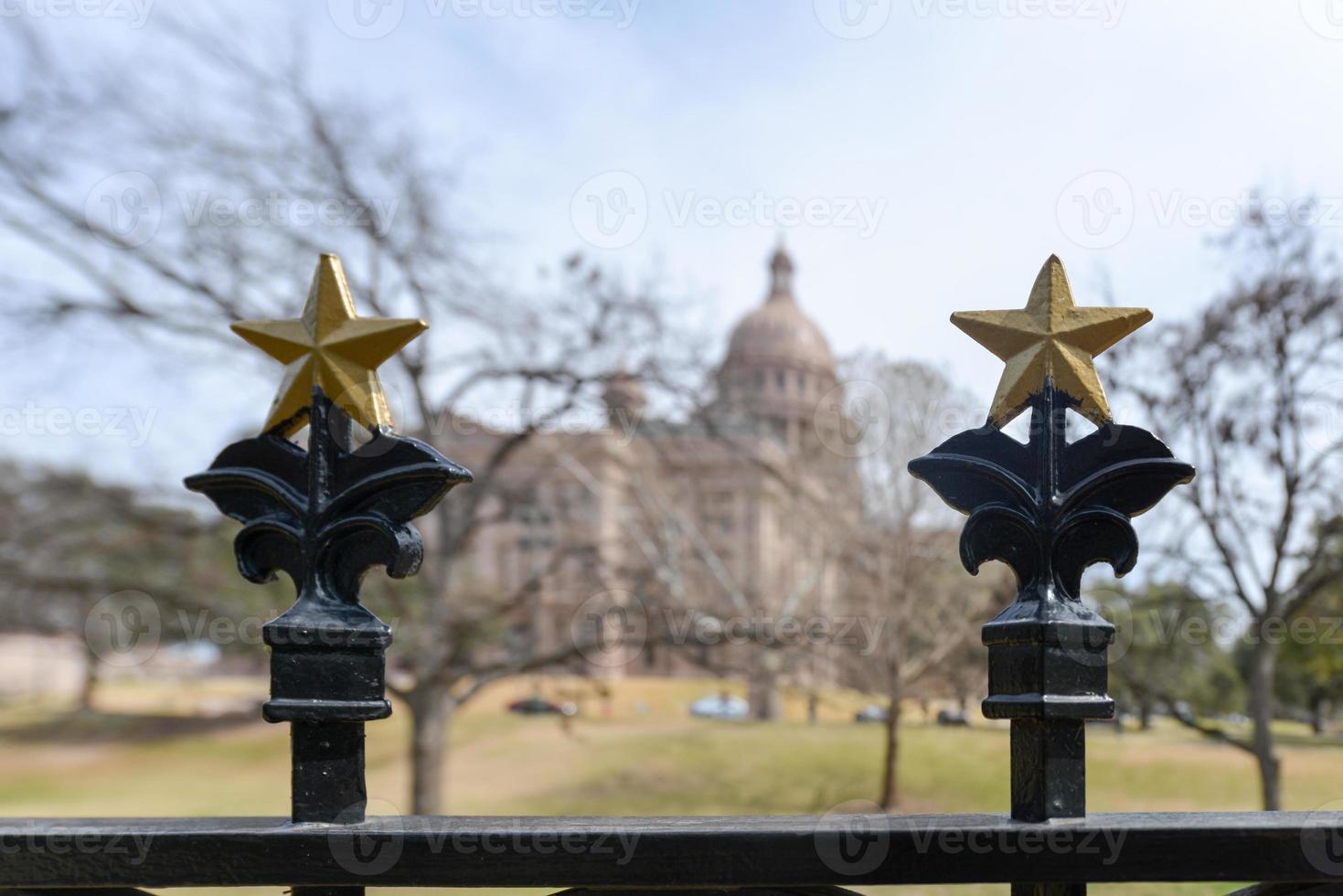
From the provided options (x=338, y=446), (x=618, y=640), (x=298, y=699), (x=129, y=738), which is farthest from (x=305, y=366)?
(x=129, y=738)

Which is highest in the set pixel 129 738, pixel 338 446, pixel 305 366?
pixel 305 366

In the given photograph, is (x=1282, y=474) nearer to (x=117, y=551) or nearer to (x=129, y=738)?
(x=117, y=551)

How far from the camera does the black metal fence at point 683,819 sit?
1300 millimetres

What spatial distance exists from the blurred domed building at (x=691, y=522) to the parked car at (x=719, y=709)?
6.19 meters

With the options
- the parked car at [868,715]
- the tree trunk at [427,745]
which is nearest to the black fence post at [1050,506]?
the tree trunk at [427,745]

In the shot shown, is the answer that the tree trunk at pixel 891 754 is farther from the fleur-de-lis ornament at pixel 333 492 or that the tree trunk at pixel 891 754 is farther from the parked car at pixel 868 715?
the fleur-de-lis ornament at pixel 333 492

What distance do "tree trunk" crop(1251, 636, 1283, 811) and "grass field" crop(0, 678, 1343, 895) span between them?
81 cm

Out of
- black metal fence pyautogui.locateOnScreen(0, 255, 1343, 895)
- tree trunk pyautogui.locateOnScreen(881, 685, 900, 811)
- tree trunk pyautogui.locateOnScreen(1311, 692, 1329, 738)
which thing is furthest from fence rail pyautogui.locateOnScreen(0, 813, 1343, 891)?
tree trunk pyautogui.locateOnScreen(1311, 692, 1329, 738)

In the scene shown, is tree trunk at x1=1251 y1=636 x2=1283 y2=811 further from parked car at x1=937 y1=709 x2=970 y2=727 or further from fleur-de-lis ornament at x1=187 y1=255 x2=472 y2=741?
fleur-de-lis ornament at x1=187 y1=255 x2=472 y2=741

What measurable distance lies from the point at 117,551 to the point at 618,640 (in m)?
6.10

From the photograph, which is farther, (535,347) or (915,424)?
(915,424)

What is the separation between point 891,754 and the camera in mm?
14539

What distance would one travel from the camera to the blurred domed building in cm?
1270

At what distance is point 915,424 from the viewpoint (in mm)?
14094
